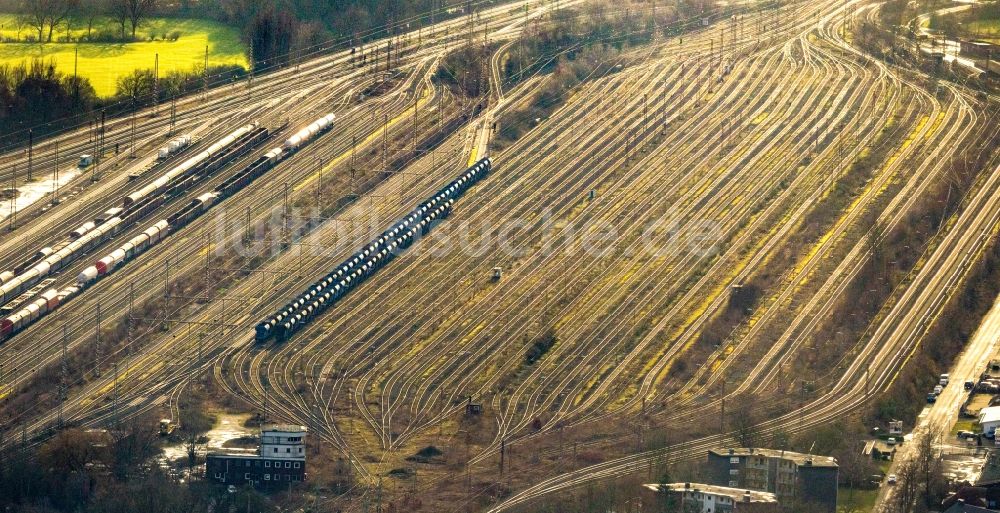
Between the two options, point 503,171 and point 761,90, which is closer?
point 503,171

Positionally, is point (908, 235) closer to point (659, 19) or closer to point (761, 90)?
point (761, 90)

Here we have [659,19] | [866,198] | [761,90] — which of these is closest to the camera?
[866,198]

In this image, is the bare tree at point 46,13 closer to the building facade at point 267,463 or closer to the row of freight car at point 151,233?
the row of freight car at point 151,233

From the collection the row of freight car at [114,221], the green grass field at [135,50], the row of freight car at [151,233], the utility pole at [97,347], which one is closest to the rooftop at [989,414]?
the utility pole at [97,347]

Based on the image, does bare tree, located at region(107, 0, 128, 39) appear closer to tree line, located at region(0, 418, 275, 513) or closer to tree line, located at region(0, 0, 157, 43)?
Result: tree line, located at region(0, 0, 157, 43)

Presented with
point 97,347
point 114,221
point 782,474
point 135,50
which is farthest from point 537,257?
point 135,50

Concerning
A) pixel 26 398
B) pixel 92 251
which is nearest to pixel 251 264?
pixel 92 251

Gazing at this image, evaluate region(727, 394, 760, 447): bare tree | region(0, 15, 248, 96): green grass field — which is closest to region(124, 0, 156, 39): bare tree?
region(0, 15, 248, 96): green grass field
